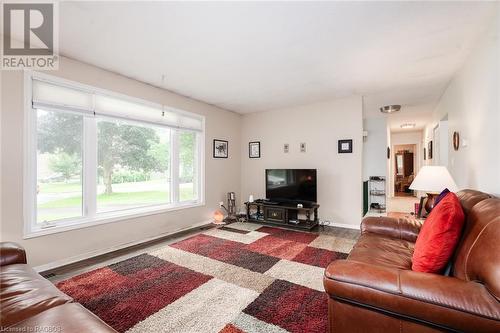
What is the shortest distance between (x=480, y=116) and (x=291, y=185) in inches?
111

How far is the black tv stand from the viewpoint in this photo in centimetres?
424

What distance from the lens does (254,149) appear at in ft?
17.9

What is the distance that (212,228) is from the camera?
429 centimetres

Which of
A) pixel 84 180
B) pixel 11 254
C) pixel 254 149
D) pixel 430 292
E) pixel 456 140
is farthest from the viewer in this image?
pixel 254 149

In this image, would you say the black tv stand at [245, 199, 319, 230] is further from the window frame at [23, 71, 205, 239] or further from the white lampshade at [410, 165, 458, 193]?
the white lampshade at [410, 165, 458, 193]

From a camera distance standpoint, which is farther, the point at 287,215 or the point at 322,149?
the point at 322,149

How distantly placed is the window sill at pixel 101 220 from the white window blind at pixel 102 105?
1.36 metres

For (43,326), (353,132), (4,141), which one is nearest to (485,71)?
(353,132)

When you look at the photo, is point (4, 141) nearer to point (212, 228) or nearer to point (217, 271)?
point (217, 271)

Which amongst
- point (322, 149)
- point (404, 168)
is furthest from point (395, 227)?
point (404, 168)

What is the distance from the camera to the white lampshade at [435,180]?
2.49 meters

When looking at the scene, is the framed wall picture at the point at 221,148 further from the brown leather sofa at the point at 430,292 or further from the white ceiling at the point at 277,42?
the brown leather sofa at the point at 430,292

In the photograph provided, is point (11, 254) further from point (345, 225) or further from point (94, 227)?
point (345, 225)

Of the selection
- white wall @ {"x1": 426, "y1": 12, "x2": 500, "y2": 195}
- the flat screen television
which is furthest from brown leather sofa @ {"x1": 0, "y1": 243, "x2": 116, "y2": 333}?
the flat screen television
